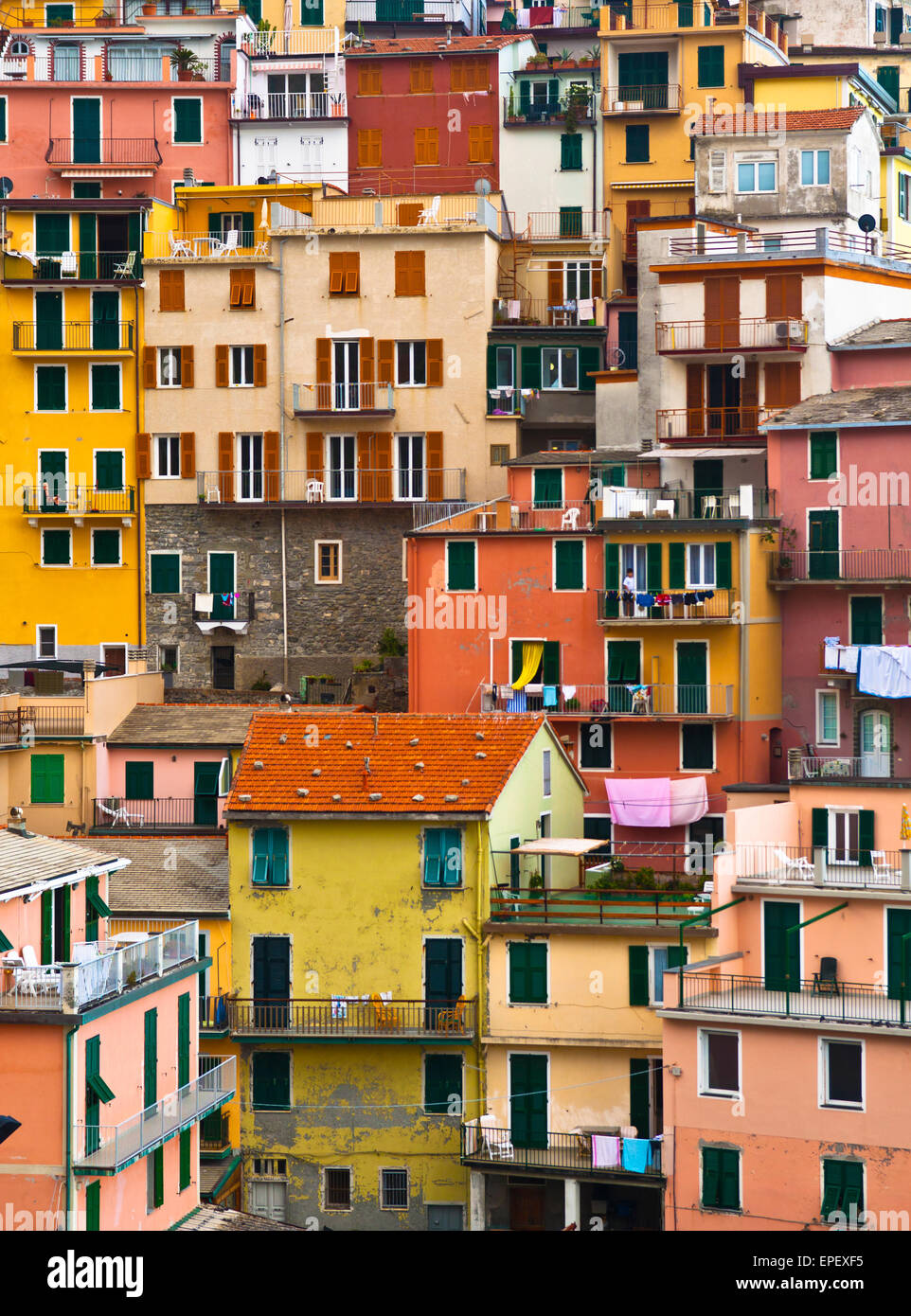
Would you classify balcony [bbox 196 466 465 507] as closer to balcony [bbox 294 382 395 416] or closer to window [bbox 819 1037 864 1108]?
balcony [bbox 294 382 395 416]

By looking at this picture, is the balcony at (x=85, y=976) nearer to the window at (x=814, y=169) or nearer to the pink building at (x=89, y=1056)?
the pink building at (x=89, y=1056)

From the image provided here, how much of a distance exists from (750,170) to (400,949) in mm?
33273

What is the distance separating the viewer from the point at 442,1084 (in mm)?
42656

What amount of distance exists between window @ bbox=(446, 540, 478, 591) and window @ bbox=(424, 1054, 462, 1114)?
16992 mm

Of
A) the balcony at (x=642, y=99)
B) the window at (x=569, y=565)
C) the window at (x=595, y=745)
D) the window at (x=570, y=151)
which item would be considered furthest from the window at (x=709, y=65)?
the window at (x=595, y=745)

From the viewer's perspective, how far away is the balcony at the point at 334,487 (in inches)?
2482

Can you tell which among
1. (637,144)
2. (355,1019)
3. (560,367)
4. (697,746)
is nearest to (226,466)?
(560,367)

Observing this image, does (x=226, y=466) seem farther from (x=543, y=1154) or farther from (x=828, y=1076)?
(x=828, y=1076)

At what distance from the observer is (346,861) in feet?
142

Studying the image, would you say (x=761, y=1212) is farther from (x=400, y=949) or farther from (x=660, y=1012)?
(x=400, y=949)

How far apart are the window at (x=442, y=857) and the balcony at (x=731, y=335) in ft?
69.6

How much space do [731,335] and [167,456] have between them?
2001 cm
